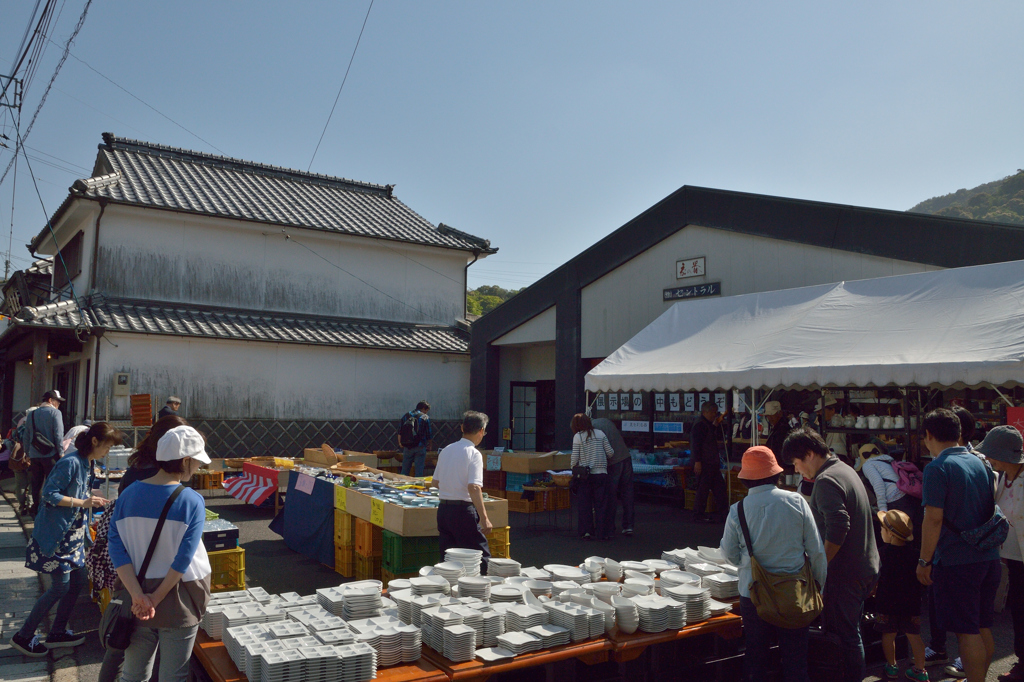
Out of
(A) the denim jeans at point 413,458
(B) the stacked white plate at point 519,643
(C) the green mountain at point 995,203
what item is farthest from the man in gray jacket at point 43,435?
(C) the green mountain at point 995,203

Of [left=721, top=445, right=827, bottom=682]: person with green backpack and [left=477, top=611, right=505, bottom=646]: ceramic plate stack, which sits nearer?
[left=721, top=445, right=827, bottom=682]: person with green backpack

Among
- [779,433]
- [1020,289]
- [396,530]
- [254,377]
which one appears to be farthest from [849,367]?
[254,377]

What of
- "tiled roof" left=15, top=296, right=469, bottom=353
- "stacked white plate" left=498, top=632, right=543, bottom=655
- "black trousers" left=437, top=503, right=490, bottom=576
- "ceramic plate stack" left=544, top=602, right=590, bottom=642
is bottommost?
"stacked white plate" left=498, top=632, right=543, bottom=655

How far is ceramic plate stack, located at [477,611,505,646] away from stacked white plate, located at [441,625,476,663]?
18 cm

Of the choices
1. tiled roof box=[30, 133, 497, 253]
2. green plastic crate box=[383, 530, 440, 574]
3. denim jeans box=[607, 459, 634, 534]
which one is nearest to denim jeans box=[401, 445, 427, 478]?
denim jeans box=[607, 459, 634, 534]

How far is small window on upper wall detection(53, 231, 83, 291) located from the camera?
1631 centimetres

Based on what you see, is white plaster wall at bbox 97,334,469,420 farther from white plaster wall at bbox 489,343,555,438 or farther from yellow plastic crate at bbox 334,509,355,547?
yellow plastic crate at bbox 334,509,355,547

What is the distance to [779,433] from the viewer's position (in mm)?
9898

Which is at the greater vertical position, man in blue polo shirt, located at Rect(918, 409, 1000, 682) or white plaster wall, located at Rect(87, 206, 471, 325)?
white plaster wall, located at Rect(87, 206, 471, 325)

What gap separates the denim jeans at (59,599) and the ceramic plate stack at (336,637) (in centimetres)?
273

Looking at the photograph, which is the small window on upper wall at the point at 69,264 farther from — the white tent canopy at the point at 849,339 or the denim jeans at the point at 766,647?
the denim jeans at the point at 766,647

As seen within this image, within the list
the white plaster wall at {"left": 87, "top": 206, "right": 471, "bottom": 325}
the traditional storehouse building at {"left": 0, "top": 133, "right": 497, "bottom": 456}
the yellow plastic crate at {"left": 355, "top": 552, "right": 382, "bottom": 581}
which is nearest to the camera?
the yellow plastic crate at {"left": 355, "top": 552, "right": 382, "bottom": 581}

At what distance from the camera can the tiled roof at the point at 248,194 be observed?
16031mm

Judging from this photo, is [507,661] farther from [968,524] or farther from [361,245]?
[361,245]
